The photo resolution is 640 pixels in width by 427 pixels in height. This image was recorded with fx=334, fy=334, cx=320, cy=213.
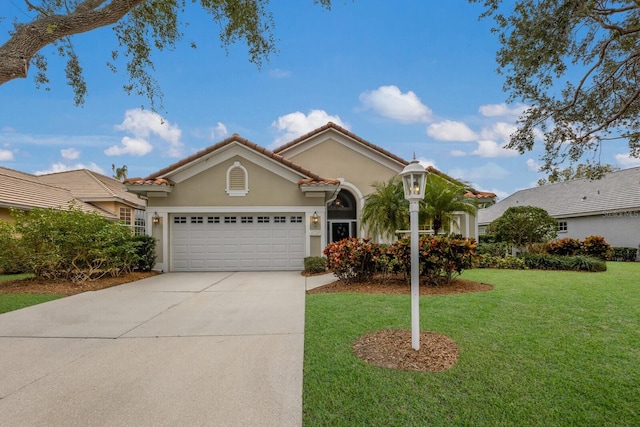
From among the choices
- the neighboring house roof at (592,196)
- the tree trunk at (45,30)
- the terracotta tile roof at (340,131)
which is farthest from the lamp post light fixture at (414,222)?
the neighboring house roof at (592,196)

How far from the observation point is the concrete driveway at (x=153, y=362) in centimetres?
311

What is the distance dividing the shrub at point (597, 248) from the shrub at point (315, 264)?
1240 cm

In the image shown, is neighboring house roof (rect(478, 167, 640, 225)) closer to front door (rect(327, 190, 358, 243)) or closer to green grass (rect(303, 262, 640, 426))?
front door (rect(327, 190, 358, 243))

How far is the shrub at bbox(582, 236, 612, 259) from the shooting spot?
1543 centimetres

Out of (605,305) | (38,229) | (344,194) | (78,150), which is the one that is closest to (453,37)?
(605,305)

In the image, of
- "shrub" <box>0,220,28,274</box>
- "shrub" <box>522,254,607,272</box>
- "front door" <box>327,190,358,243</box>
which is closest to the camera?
"shrub" <box>0,220,28,274</box>

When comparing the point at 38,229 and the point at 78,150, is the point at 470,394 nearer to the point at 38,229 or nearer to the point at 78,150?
the point at 38,229

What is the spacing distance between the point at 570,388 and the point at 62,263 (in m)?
12.6

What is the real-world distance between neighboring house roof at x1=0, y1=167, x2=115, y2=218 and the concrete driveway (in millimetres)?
8422

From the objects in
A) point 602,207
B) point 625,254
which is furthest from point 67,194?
point 602,207

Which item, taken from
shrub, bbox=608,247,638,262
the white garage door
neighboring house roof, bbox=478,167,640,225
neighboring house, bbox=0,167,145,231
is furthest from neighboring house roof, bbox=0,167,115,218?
neighboring house roof, bbox=478,167,640,225

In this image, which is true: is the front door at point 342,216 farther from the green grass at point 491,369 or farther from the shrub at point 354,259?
the green grass at point 491,369

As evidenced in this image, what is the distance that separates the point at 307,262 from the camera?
39.9 ft

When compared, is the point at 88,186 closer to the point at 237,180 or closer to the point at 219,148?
the point at 219,148
